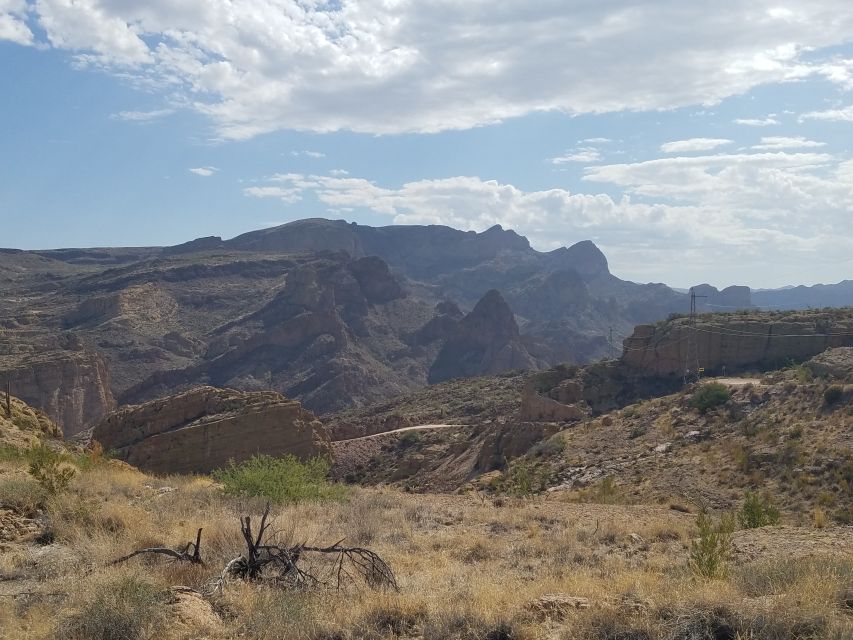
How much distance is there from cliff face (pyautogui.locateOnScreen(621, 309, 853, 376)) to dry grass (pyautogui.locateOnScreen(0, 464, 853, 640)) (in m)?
32.2

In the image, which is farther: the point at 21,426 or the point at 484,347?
the point at 484,347

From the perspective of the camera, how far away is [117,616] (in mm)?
6383

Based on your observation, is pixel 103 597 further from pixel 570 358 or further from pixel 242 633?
pixel 570 358

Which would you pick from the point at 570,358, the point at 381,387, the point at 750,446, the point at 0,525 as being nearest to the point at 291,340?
the point at 381,387

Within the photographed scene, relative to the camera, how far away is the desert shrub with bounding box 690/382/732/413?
97.5ft

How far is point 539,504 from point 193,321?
106 m

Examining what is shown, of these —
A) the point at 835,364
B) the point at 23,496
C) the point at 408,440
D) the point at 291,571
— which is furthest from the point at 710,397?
the point at 23,496

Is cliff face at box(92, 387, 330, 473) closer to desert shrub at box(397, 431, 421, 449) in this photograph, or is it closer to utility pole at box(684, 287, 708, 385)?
desert shrub at box(397, 431, 421, 449)

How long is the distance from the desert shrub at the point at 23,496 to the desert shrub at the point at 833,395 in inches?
940

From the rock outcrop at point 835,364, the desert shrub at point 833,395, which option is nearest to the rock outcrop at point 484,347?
the rock outcrop at point 835,364

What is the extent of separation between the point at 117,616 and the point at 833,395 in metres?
25.1

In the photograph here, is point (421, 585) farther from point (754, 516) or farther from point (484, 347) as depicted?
point (484, 347)

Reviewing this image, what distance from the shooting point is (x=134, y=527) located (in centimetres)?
1037

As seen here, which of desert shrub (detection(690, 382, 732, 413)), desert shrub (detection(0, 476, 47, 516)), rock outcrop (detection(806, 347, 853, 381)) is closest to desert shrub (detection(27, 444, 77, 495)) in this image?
desert shrub (detection(0, 476, 47, 516))
